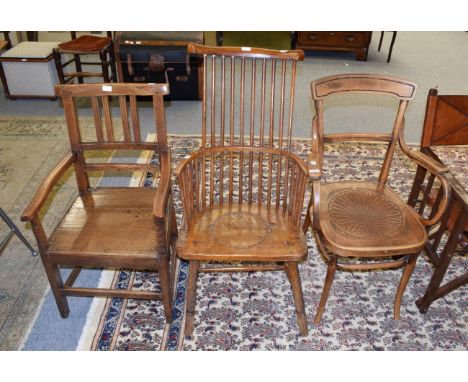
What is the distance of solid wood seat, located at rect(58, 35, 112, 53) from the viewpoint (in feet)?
12.2

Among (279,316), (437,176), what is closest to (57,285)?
(279,316)

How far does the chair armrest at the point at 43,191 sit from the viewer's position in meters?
1.56

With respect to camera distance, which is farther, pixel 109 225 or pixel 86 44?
pixel 86 44

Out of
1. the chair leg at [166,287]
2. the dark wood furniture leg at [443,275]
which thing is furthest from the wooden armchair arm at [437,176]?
the chair leg at [166,287]

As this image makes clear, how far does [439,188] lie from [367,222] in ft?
1.60

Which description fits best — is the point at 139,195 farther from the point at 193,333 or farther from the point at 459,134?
the point at 459,134

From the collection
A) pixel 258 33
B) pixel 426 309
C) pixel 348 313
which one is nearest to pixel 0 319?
pixel 348 313

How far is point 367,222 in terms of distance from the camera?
183 centimetres

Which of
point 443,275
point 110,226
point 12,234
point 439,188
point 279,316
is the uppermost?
point 439,188

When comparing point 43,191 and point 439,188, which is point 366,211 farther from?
point 43,191

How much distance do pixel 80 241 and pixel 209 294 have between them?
0.71 metres

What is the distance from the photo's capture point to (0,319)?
6.47 feet

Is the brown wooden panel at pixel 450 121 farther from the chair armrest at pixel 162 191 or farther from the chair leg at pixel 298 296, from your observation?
the chair armrest at pixel 162 191

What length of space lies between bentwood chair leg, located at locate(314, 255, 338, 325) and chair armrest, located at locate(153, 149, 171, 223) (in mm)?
756
